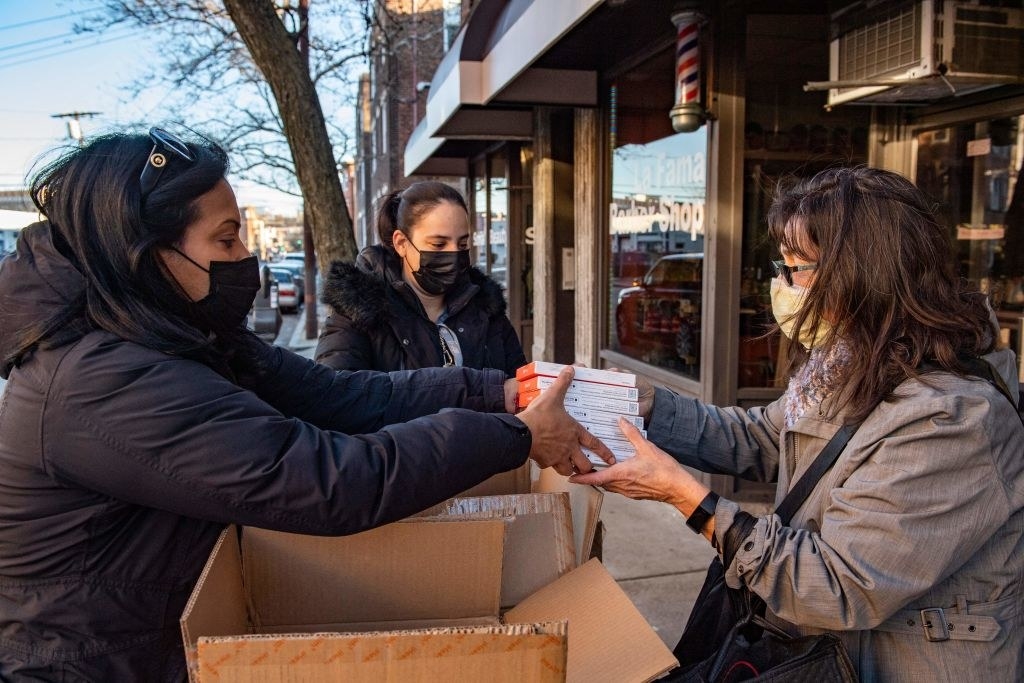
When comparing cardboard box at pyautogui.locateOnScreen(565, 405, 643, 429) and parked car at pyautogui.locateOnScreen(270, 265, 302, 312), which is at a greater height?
cardboard box at pyautogui.locateOnScreen(565, 405, 643, 429)

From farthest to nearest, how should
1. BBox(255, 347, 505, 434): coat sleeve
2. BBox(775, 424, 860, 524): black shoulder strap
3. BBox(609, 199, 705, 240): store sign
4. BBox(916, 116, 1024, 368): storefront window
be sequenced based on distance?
BBox(609, 199, 705, 240): store sign
BBox(916, 116, 1024, 368): storefront window
BBox(255, 347, 505, 434): coat sleeve
BBox(775, 424, 860, 524): black shoulder strap

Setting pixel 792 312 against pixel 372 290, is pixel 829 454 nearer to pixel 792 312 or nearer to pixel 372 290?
pixel 792 312

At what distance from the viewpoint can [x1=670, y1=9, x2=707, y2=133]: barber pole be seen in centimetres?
488

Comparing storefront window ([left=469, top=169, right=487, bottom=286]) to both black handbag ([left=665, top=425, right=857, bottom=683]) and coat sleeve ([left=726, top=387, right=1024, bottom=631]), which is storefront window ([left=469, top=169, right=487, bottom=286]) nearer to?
black handbag ([left=665, top=425, right=857, bottom=683])

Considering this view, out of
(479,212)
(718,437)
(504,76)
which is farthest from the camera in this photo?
(479,212)

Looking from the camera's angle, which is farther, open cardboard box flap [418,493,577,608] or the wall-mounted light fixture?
the wall-mounted light fixture

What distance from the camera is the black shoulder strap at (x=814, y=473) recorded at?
1.61 metres

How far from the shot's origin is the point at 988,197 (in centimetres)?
504

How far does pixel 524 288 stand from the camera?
1002 centimetres

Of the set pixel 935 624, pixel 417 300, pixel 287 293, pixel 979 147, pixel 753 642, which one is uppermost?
pixel 979 147

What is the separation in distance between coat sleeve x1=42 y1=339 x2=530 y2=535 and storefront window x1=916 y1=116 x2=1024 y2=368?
4.40 metres

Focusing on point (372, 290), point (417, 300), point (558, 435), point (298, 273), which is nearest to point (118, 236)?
point (558, 435)

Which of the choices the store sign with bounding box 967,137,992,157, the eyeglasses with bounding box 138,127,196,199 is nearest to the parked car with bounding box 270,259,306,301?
the store sign with bounding box 967,137,992,157

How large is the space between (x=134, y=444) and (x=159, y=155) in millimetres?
523
